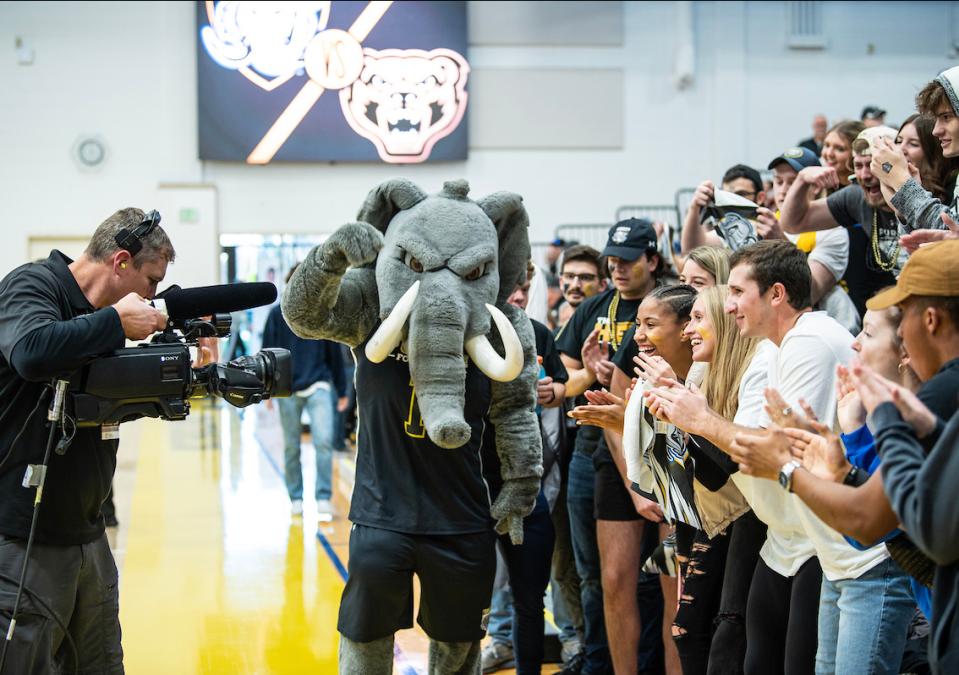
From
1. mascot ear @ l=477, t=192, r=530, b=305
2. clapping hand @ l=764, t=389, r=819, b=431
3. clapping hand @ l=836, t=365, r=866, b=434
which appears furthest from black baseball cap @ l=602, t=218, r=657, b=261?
clapping hand @ l=764, t=389, r=819, b=431

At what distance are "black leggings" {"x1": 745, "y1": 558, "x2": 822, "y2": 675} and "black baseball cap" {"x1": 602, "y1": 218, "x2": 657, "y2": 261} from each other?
1843mm

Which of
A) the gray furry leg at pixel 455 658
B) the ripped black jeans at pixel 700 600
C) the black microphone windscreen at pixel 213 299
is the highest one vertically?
the black microphone windscreen at pixel 213 299

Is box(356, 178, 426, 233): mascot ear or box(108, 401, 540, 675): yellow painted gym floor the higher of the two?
box(356, 178, 426, 233): mascot ear

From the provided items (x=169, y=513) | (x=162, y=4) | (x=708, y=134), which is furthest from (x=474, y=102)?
(x=169, y=513)

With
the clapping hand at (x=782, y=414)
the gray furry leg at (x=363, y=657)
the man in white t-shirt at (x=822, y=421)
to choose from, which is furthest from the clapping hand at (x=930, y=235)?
the gray furry leg at (x=363, y=657)

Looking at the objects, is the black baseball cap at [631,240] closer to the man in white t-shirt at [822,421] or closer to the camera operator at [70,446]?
the man in white t-shirt at [822,421]

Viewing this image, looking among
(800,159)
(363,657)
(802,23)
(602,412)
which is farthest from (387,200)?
(802,23)

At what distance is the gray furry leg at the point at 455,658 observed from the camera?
4051 mm

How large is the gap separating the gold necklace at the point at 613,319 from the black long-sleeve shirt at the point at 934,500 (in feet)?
8.84

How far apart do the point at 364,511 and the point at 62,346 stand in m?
1.19

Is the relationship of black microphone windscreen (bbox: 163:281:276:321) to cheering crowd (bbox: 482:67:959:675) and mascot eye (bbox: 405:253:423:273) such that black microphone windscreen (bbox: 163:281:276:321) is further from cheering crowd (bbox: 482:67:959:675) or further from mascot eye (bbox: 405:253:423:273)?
cheering crowd (bbox: 482:67:959:675)

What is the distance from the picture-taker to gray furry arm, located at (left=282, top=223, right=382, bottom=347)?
372cm

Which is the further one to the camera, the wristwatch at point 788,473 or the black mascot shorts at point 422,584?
the black mascot shorts at point 422,584

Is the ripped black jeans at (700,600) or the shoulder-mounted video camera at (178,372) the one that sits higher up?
the shoulder-mounted video camera at (178,372)
